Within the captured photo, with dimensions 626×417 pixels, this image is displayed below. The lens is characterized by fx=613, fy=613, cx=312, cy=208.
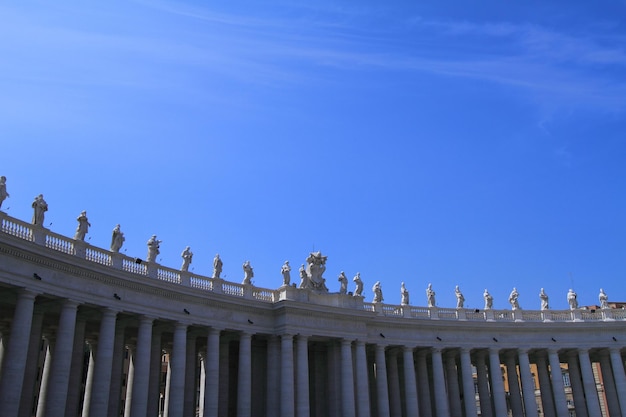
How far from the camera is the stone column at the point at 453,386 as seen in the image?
275ft

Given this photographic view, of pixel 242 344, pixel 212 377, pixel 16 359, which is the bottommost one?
pixel 16 359

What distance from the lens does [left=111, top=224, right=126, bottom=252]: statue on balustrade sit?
183 feet

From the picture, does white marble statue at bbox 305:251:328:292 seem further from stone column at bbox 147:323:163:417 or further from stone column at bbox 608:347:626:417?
stone column at bbox 608:347:626:417

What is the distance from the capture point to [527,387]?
79938 mm

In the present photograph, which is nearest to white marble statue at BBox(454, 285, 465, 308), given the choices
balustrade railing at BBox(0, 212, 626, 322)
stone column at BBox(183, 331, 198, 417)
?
balustrade railing at BBox(0, 212, 626, 322)

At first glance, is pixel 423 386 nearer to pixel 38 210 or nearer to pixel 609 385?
pixel 609 385

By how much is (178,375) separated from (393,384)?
110 ft

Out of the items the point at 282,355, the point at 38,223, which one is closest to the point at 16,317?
the point at 38,223

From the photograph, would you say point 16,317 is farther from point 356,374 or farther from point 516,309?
point 516,309

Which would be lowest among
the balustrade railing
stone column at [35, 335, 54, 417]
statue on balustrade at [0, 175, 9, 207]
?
stone column at [35, 335, 54, 417]

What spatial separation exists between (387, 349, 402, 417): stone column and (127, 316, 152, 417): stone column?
35.3 metres

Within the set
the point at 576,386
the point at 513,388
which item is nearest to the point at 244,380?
the point at 513,388

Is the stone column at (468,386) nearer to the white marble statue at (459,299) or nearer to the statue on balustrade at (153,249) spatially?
the white marble statue at (459,299)

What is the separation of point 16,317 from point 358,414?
38695 mm
